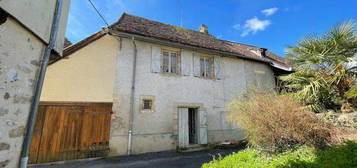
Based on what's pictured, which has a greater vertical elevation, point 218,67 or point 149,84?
point 218,67

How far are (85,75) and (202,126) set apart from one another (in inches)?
227

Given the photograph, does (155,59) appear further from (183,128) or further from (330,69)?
(330,69)

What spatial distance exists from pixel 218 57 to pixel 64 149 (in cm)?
832

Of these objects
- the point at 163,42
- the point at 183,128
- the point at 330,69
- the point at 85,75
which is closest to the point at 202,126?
the point at 183,128

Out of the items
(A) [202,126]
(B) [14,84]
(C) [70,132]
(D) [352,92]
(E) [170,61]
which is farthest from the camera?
(E) [170,61]

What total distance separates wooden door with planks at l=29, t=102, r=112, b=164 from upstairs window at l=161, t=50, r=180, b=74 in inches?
126

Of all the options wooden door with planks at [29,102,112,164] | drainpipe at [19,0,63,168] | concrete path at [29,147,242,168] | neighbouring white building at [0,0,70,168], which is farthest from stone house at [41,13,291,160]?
neighbouring white building at [0,0,70,168]

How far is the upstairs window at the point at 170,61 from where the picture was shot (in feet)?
27.5

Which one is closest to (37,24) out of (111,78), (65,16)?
(65,16)

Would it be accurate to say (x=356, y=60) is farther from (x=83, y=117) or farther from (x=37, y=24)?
(x=83, y=117)

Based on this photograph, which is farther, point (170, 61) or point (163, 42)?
point (170, 61)

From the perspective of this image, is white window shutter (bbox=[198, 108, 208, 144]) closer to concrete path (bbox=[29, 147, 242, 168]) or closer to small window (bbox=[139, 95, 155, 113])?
concrete path (bbox=[29, 147, 242, 168])

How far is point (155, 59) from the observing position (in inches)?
317

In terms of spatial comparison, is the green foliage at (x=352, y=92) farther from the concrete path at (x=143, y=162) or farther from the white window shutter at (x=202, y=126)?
the white window shutter at (x=202, y=126)
